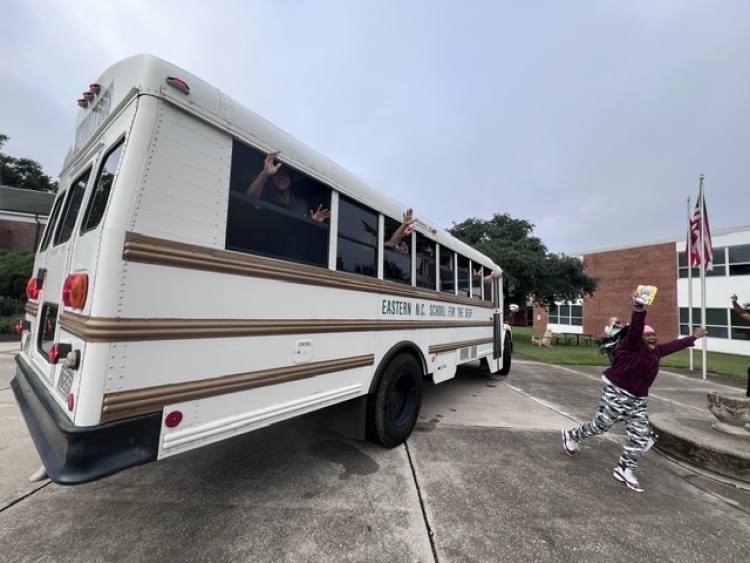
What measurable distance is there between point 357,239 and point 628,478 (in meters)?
3.26

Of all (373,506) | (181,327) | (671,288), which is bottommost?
(373,506)

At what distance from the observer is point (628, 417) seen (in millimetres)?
3180

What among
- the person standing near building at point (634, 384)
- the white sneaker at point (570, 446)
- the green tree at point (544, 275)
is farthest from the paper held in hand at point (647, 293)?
the green tree at point (544, 275)

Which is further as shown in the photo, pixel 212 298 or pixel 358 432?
pixel 358 432

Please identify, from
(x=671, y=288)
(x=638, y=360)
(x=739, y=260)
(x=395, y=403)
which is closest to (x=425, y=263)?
(x=395, y=403)

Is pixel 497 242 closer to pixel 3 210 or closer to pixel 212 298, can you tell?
pixel 212 298

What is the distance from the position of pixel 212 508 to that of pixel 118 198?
2.19 m

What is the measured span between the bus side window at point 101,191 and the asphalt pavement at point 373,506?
76.3 inches

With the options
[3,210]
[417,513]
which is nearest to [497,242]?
[417,513]

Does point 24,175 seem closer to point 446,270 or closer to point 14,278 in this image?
point 14,278

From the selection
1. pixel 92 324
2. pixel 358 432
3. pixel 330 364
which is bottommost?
Answer: pixel 358 432

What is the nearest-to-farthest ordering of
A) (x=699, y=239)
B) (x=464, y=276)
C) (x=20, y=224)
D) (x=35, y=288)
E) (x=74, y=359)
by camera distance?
(x=74, y=359), (x=35, y=288), (x=464, y=276), (x=699, y=239), (x=20, y=224)

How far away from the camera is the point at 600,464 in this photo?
11.5ft

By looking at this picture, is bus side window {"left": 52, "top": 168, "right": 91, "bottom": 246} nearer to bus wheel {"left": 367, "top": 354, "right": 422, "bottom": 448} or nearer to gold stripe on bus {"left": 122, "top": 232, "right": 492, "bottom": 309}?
gold stripe on bus {"left": 122, "top": 232, "right": 492, "bottom": 309}
